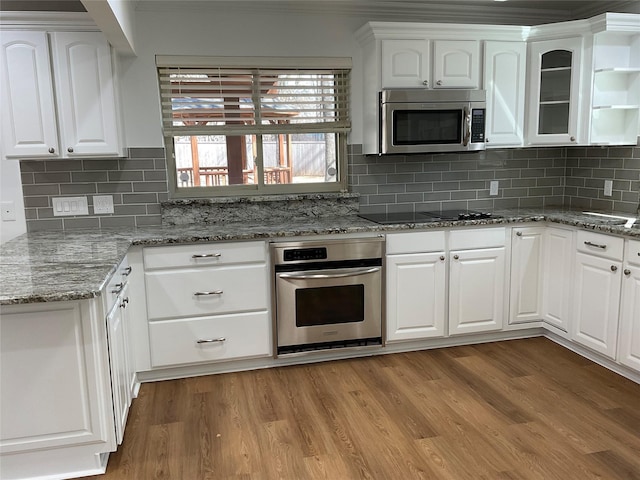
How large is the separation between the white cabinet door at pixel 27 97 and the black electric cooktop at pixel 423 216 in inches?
81.7

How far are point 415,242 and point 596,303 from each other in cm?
116

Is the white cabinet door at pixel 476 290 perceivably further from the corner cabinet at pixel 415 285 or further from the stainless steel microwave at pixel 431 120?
the stainless steel microwave at pixel 431 120

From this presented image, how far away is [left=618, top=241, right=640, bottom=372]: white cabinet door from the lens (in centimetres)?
292

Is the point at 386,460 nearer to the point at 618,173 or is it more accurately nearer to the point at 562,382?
the point at 562,382

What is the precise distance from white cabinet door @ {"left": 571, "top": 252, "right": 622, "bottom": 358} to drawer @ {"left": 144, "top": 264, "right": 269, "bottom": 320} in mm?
2003

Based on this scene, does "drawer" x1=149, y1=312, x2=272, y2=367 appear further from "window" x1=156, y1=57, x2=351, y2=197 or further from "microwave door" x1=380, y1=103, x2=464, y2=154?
"microwave door" x1=380, y1=103, x2=464, y2=154

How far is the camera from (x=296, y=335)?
3338 mm

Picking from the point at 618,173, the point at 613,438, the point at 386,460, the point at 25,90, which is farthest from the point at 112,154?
the point at 618,173

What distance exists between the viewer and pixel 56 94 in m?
3.04

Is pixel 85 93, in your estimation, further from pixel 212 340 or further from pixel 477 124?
pixel 477 124

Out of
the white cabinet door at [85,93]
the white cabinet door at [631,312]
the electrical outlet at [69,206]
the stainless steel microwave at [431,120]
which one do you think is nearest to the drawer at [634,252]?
the white cabinet door at [631,312]

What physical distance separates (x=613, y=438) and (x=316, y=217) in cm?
223

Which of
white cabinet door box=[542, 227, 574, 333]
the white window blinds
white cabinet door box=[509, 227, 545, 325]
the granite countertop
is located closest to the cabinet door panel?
the granite countertop

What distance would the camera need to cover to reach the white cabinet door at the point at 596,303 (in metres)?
3.09
